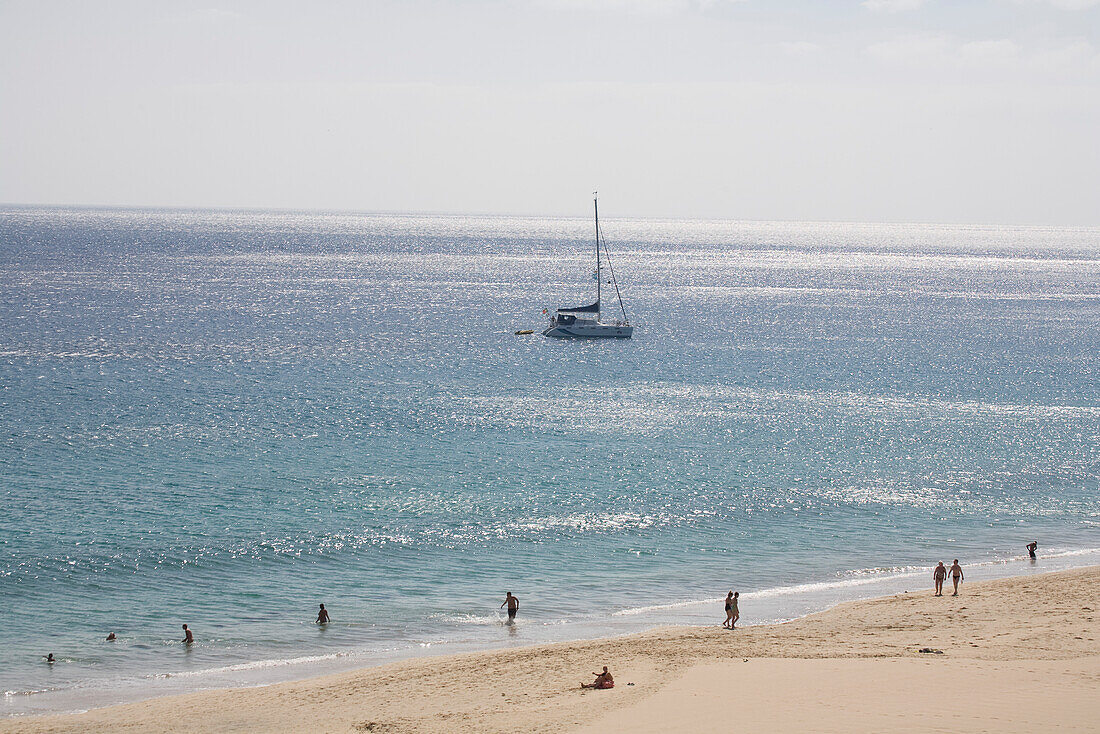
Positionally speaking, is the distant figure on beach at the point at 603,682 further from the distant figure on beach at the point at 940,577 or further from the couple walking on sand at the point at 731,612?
the distant figure on beach at the point at 940,577

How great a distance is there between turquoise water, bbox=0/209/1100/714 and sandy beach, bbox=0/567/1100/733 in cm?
246

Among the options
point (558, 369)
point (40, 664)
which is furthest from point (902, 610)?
point (558, 369)

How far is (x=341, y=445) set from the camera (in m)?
54.2

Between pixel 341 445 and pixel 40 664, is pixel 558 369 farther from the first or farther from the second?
pixel 40 664

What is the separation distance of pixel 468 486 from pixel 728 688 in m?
26.0

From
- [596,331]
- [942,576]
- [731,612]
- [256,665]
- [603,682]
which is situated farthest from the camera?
[596,331]

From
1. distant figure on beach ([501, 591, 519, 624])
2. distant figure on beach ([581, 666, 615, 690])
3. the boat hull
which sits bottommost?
distant figure on beach ([501, 591, 519, 624])

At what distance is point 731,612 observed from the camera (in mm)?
29812

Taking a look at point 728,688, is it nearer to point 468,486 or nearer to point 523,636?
point 523,636

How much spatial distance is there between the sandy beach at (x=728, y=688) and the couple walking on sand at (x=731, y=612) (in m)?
0.56

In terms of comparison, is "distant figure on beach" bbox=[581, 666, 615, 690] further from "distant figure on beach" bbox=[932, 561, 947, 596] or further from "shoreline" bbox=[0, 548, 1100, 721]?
"distant figure on beach" bbox=[932, 561, 947, 596]

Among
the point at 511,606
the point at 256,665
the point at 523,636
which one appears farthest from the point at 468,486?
the point at 256,665

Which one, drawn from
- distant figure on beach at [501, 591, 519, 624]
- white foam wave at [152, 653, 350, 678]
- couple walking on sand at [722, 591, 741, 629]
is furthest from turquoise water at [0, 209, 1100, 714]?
couple walking on sand at [722, 591, 741, 629]

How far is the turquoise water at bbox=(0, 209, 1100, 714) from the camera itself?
31406 mm
